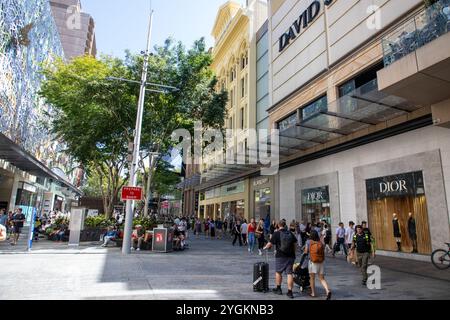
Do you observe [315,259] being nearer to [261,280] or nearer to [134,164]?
[261,280]

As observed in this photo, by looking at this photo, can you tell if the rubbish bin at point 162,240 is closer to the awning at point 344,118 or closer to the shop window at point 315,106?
the awning at point 344,118

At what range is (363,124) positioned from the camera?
15711mm

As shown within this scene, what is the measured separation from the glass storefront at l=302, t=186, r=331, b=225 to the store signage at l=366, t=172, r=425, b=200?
11.0 ft

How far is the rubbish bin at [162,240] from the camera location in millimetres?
15438

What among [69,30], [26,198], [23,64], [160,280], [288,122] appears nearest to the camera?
[160,280]

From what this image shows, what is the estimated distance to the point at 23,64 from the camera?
2769cm

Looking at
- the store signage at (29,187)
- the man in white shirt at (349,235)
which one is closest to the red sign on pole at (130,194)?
the man in white shirt at (349,235)

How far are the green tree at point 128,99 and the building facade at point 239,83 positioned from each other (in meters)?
10.6

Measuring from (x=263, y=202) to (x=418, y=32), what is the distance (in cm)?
1849

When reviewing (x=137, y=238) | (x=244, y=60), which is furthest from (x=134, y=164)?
(x=244, y=60)
